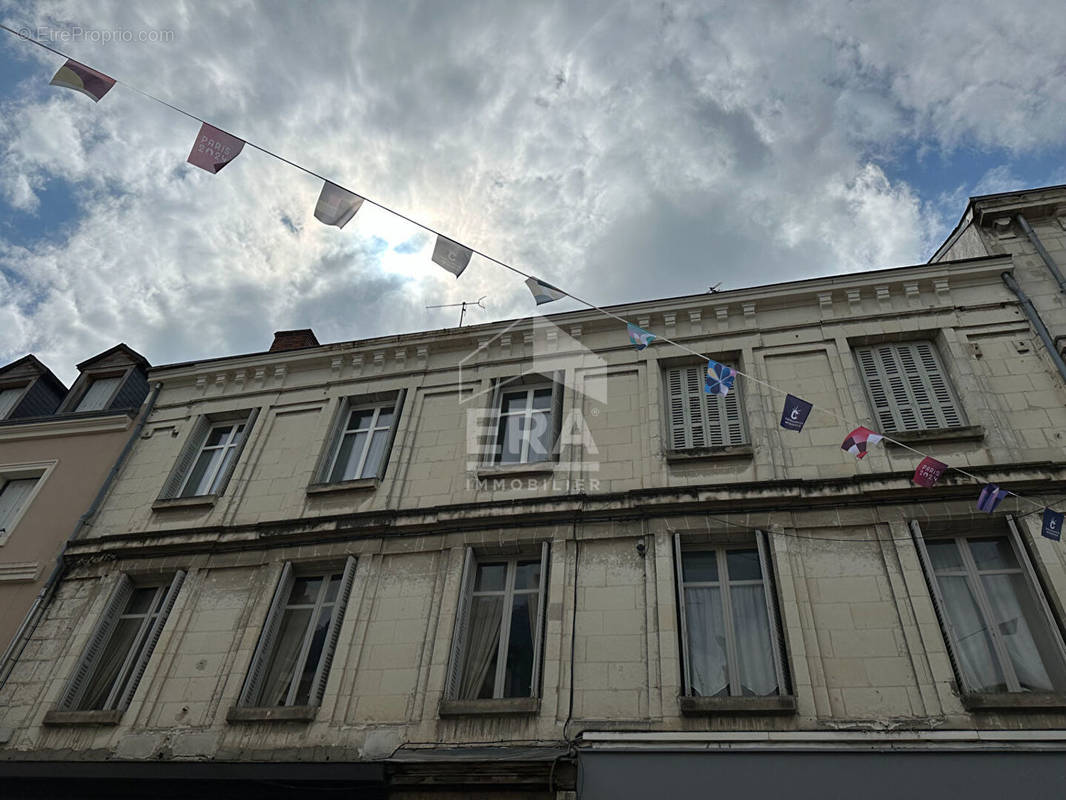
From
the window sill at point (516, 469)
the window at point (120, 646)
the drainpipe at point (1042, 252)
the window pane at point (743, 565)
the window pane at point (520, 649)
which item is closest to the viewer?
the window pane at point (520, 649)

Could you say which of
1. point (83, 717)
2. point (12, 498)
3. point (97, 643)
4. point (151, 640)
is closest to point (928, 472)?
point (151, 640)

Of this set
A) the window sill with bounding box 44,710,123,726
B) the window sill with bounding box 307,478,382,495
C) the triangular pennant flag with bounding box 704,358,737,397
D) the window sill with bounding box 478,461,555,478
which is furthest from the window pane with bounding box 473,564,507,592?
the window sill with bounding box 44,710,123,726

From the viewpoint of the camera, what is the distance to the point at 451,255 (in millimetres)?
9414

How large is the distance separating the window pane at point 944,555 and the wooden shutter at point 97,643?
11173 mm

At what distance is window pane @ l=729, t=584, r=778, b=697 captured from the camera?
7.49m

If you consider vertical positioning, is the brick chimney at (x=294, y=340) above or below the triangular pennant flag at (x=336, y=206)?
above

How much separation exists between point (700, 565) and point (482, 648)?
2943 millimetres

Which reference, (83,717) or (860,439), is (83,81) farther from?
(860,439)

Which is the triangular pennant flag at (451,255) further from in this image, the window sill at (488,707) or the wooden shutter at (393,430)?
the window sill at (488,707)

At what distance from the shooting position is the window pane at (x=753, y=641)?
7.49 m

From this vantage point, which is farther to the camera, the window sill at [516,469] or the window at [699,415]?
the window sill at [516,469]

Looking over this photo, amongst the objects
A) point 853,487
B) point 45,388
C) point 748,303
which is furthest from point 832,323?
point 45,388

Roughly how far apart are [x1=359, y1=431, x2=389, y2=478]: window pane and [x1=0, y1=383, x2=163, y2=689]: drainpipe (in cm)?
457

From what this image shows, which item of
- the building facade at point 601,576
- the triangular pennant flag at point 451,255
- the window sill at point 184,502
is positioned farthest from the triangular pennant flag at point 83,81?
the window sill at point 184,502
